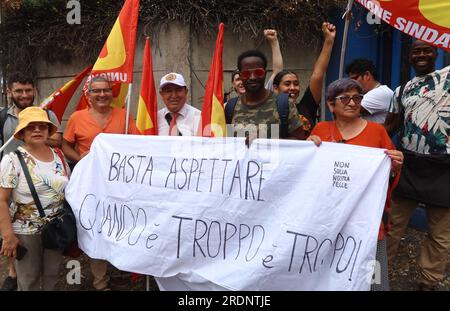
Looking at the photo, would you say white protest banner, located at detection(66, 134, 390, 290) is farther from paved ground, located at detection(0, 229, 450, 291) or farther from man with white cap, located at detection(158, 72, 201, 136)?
paved ground, located at detection(0, 229, 450, 291)

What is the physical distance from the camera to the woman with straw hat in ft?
9.40

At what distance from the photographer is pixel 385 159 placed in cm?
269

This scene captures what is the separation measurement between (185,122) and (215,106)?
0.47 m

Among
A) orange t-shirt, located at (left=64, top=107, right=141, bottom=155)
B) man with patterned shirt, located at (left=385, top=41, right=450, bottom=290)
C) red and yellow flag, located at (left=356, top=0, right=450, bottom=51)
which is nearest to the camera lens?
red and yellow flag, located at (left=356, top=0, right=450, bottom=51)

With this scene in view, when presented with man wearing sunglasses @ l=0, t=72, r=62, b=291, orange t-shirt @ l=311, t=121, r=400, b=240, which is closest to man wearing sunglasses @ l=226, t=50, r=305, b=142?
orange t-shirt @ l=311, t=121, r=400, b=240

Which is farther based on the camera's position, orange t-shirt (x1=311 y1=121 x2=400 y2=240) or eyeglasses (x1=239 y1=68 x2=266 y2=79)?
eyeglasses (x1=239 y1=68 x2=266 y2=79)

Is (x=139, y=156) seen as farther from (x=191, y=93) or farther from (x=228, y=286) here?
(x=191, y=93)

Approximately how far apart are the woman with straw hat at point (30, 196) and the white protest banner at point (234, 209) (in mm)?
209

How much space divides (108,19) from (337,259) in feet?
16.6

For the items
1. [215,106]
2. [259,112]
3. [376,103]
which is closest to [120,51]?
[215,106]

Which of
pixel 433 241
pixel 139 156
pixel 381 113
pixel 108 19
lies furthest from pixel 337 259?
pixel 108 19

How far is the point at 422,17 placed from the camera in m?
3.03

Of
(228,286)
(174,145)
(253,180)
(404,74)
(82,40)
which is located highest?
(82,40)

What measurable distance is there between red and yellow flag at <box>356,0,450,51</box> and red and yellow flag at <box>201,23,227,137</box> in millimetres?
1259
